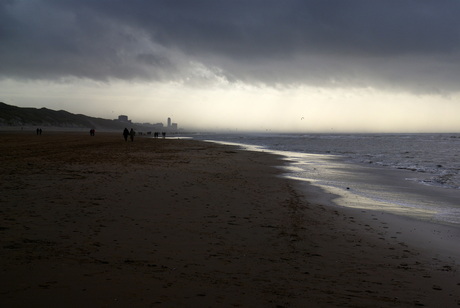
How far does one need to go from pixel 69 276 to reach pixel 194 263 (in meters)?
1.75

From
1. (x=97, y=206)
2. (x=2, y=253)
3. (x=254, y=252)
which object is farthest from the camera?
(x=97, y=206)

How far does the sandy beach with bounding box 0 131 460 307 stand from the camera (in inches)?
162

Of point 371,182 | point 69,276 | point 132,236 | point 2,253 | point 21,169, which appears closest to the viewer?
point 69,276

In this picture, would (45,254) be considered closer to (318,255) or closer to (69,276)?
(69,276)

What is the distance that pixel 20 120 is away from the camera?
146 m

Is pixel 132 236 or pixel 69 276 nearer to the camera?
pixel 69 276

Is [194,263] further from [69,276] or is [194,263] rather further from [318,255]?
[318,255]

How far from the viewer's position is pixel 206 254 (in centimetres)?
559

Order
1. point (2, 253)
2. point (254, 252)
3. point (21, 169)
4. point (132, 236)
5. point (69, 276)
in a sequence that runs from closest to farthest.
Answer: point (69, 276), point (2, 253), point (254, 252), point (132, 236), point (21, 169)

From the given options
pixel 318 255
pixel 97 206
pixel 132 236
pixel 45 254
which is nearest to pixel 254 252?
pixel 318 255

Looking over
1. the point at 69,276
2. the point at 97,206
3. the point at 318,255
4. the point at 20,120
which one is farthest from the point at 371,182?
the point at 20,120

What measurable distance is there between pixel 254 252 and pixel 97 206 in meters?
4.71

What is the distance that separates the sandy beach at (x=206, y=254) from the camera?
412 cm

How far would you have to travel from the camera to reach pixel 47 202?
28.2ft
